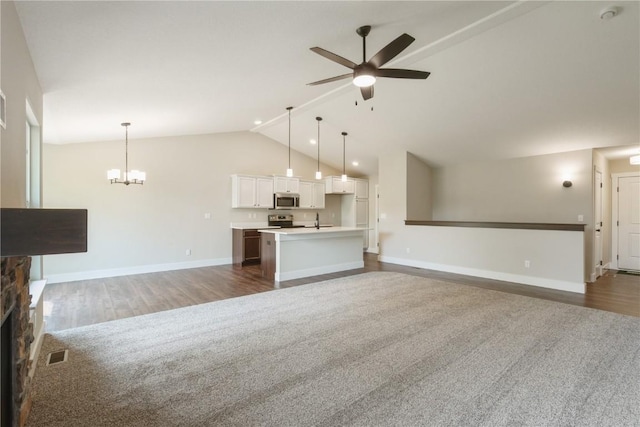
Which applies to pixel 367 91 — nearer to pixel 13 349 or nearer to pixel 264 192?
pixel 13 349

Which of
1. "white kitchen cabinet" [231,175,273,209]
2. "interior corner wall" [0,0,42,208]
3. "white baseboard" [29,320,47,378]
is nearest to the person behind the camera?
"interior corner wall" [0,0,42,208]

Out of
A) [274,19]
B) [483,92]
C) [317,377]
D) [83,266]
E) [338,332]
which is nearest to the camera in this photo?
[317,377]

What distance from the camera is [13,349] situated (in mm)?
1574

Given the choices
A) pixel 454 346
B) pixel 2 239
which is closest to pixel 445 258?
pixel 454 346

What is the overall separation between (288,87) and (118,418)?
4.23 metres

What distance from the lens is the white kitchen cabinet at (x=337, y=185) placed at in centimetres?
891

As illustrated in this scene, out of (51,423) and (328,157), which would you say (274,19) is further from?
(328,157)

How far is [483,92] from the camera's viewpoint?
450 centimetres

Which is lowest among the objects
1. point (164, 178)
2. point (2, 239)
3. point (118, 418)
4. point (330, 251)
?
point (118, 418)

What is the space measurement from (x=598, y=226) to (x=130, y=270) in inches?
362

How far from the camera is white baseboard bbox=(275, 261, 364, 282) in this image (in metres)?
5.49

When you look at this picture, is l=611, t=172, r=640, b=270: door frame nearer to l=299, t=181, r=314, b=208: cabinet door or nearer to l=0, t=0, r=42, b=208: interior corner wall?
l=299, t=181, r=314, b=208: cabinet door

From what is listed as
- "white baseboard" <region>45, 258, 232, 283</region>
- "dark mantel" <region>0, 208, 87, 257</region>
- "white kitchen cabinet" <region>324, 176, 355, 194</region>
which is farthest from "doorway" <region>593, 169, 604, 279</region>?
"white baseboard" <region>45, 258, 232, 283</region>

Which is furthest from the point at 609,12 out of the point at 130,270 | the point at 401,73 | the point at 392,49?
the point at 130,270
